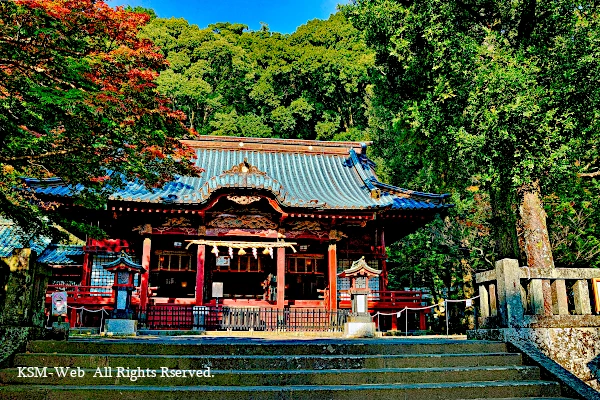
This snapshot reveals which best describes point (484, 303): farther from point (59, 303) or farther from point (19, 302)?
point (59, 303)

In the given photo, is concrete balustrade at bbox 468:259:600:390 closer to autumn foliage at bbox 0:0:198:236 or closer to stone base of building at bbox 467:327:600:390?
stone base of building at bbox 467:327:600:390

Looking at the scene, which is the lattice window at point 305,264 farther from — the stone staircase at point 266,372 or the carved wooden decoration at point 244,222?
the stone staircase at point 266,372

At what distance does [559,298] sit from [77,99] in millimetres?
7660

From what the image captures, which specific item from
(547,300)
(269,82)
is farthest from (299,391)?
(269,82)

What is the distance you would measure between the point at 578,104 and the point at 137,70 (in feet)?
27.5

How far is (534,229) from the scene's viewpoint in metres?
9.82

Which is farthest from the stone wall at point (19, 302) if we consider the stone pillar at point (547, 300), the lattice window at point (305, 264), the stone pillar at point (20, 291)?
the lattice window at point (305, 264)

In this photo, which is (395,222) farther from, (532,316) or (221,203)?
(532,316)

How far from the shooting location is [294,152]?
69.9 feet

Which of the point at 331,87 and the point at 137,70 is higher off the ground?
the point at 331,87

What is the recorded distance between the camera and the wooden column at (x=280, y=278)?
15.7 meters

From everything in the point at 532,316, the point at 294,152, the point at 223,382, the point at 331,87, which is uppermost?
the point at 331,87

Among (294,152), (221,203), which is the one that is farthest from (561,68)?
A: (294,152)

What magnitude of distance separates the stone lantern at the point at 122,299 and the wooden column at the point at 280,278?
15.2ft
